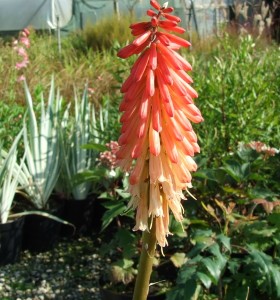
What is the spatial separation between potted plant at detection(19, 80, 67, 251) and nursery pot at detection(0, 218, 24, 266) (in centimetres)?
18

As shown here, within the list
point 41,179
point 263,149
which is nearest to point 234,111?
point 263,149

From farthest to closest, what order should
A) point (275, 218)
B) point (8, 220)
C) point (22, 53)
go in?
point (22, 53) → point (8, 220) → point (275, 218)

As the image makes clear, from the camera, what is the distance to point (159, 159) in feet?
5.18

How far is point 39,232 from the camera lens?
4.85m

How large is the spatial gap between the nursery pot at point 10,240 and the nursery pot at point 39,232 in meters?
0.20

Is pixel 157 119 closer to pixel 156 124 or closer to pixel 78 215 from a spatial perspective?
pixel 156 124

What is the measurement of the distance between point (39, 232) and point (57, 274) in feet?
1.58

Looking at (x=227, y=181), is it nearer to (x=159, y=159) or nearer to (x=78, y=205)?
(x=78, y=205)

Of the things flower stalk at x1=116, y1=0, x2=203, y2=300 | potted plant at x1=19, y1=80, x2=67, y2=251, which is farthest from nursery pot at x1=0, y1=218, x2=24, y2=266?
flower stalk at x1=116, y1=0, x2=203, y2=300

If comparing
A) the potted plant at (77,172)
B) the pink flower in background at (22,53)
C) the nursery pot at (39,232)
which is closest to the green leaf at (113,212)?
the nursery pot at (39,232)

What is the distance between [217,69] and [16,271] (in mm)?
2130

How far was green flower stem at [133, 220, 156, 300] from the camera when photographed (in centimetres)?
142

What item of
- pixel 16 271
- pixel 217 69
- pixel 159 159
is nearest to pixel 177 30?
pixel 159 159

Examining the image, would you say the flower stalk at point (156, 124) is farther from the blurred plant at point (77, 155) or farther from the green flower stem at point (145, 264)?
the blurred plant at point (77, 155)
